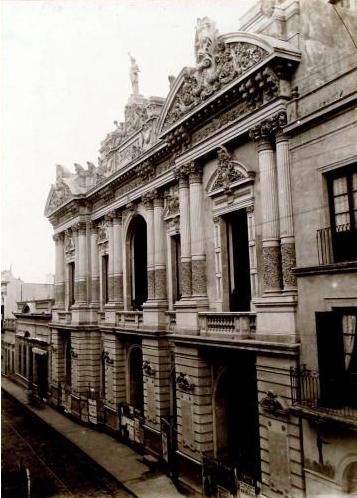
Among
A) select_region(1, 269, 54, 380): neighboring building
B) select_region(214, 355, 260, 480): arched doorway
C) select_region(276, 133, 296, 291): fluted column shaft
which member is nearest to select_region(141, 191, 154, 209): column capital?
select_region(214, 355, 260, 480): arched doorway

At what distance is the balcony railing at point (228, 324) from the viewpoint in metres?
14.5

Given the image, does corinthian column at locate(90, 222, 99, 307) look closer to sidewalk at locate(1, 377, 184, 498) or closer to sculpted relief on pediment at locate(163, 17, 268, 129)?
sidewalk at locate(1, 377, 184, 498)

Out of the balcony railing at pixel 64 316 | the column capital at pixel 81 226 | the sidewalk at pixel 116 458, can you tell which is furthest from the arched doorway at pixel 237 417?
the balcony railing at pixel 64 316

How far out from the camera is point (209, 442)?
16562 millimetres

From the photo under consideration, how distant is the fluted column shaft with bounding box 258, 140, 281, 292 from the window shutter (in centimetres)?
276

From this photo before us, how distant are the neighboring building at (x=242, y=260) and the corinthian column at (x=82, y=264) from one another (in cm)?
256

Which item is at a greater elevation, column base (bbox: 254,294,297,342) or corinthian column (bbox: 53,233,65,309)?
corinthian column (bbox: 53,233,65,309)

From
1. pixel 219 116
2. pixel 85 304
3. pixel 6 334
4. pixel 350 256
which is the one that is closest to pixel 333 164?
pixel 350 256

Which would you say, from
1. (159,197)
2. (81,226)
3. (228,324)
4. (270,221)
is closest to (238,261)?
(228,324)

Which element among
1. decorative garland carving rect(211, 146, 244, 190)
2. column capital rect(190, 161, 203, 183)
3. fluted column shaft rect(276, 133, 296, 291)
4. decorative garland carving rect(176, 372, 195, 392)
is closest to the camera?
fluted column shaft rect(276, 133, 296, 291)

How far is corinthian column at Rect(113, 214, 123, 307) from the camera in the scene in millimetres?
25359

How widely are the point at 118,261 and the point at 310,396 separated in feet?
50.6

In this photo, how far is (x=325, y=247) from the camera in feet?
38.2

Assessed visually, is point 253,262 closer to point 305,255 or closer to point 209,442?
point 305,255
